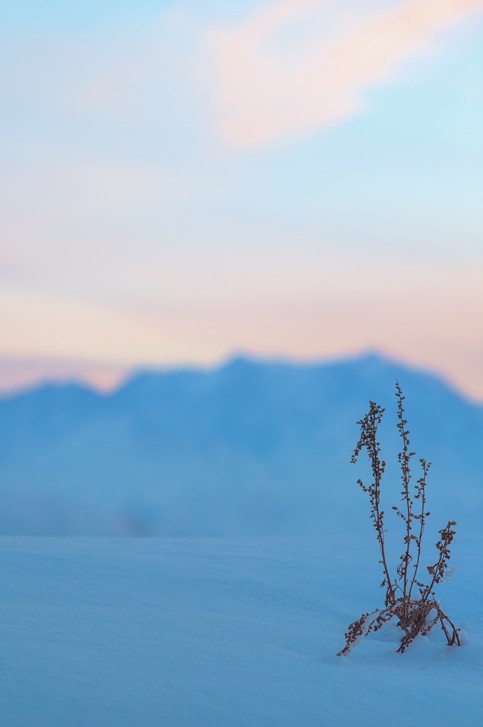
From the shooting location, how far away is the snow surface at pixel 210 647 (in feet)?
9.75

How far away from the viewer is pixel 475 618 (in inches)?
191

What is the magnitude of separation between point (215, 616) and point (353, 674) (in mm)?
986

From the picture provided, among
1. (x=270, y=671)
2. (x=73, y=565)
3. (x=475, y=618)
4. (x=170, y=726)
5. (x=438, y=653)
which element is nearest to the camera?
(x=170, y=726)

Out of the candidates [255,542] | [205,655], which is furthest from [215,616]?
[255,542]

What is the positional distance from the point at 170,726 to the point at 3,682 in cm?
63

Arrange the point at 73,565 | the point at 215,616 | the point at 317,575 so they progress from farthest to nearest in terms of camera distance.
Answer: the point at 317,575
the point at 73,565
the point at 215,616

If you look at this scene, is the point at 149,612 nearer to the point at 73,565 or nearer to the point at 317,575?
the point at 73,565

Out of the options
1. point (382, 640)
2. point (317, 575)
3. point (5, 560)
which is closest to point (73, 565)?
point (5, 560)

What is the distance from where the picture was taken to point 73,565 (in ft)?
17.2

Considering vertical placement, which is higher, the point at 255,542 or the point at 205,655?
the point at 255,542

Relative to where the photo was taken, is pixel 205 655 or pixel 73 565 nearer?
pixel 205 655

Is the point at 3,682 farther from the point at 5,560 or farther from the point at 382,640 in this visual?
the point at 5,560

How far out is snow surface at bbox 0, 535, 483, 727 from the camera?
297cm

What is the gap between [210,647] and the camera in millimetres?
3643
